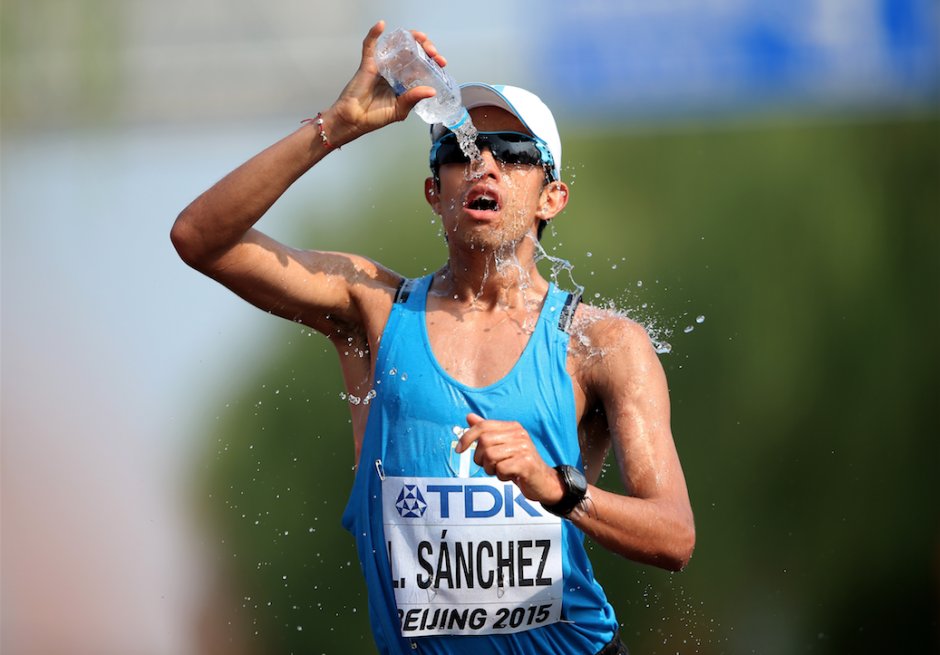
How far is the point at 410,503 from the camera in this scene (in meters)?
2.82

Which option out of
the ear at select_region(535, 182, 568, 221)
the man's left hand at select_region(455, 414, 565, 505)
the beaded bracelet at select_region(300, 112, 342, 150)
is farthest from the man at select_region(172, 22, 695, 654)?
the man's left hand at select_region(455, 414, 565, 505)

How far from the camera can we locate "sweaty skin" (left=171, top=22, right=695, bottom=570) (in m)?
2.71

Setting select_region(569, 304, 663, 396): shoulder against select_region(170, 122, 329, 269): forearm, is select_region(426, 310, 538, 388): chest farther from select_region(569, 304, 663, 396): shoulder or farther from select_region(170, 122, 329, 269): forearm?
select_region(170, 122, 329, 269): forearm

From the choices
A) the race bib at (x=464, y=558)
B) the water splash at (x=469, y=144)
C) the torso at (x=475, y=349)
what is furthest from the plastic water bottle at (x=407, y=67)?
the race bib at (x=464, y=558)

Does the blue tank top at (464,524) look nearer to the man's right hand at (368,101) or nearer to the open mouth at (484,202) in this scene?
the open mouth at (484,202)

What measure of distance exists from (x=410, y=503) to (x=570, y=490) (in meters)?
0.64

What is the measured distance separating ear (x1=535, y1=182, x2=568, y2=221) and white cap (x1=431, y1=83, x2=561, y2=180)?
46mm

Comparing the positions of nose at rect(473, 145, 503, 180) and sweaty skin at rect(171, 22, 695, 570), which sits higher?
nose at rect(473, 145, 503, 180)

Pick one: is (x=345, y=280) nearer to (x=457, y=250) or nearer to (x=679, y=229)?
(x=457, y=250)

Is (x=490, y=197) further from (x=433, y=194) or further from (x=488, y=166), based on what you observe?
(x=433, y=194)

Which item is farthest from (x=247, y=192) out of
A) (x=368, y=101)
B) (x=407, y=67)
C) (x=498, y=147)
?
(x=498, y=147)

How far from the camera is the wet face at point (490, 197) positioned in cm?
304

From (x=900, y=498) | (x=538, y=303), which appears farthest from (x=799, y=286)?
(x=538, y=303)

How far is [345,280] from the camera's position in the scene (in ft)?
10.4
